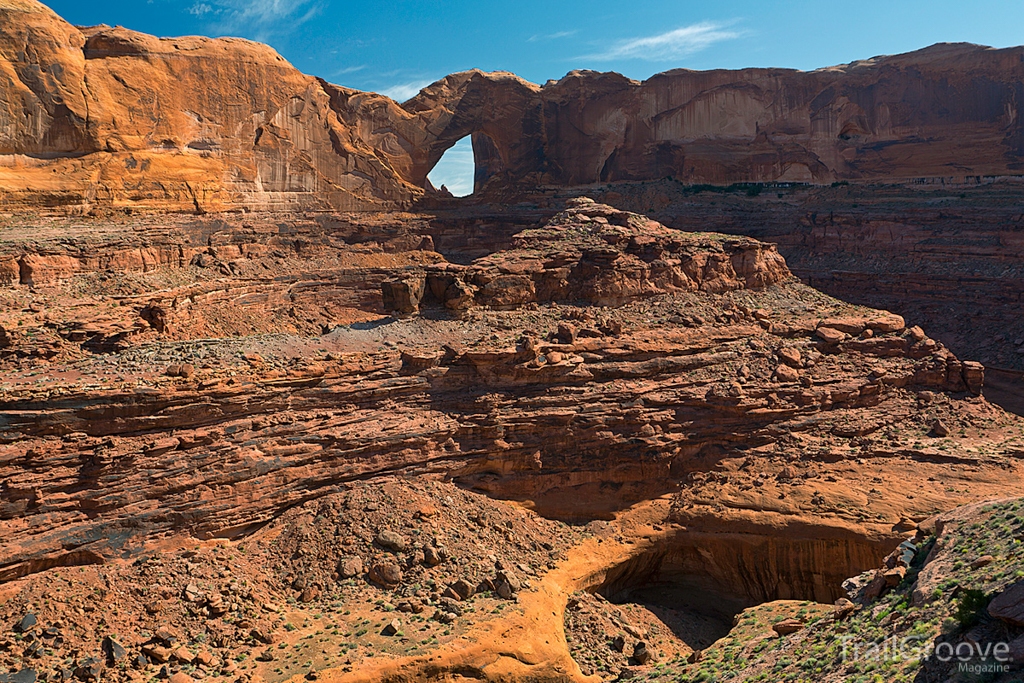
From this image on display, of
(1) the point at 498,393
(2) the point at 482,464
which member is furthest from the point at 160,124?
(2) the point at 482,464

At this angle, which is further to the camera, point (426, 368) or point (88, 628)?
point (426, 368)

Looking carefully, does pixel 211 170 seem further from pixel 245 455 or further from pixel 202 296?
pixel 245 455

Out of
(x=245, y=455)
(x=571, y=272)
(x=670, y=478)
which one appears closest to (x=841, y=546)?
(x=670, y=478)

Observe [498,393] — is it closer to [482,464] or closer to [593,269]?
[482,464]

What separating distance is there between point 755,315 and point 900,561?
42.7 feet

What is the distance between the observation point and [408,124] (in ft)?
180

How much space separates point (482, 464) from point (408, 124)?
116 feet

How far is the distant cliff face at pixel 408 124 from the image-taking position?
40.1m

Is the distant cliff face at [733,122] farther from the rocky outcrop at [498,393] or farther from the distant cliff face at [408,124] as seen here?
the rocky outcrop at [498,393]

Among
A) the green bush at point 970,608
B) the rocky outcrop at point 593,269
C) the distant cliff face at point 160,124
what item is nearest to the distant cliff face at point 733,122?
the distant cliff face at point 160,124

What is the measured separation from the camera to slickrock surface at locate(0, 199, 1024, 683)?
64.0ft

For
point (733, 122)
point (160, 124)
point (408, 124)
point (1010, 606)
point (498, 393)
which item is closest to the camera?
point (1010, 606)

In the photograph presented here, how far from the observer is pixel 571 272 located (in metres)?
29.2

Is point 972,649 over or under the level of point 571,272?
under
